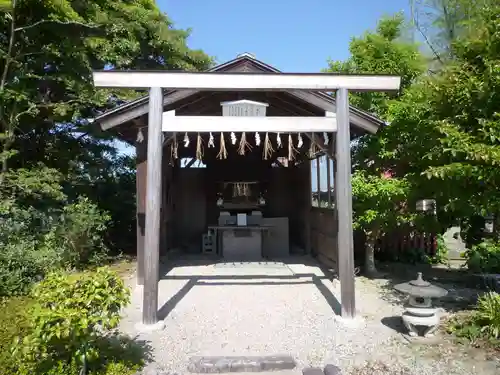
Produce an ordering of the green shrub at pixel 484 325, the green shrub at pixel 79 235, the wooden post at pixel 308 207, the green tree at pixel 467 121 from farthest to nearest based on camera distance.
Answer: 1. the wooden post at pixel 308 207
2. the green shrub at pixel 79 235
3. the green tree at pixel 467 121
4. the green shrub at pixel 484 325

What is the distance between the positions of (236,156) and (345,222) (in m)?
7.18

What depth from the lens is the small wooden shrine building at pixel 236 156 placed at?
17.6 ft

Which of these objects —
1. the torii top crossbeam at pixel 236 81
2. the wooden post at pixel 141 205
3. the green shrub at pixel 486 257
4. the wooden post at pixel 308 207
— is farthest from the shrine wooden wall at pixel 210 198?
the torii top crossbeam at pixel 236 81

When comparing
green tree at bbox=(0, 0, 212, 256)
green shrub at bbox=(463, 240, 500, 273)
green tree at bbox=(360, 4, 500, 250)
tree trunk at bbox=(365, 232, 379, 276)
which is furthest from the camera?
green tree at bbox=(0, 0, 212, 256)

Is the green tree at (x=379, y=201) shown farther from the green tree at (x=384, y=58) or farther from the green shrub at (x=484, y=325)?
the green shrub at (x=484, y=325)

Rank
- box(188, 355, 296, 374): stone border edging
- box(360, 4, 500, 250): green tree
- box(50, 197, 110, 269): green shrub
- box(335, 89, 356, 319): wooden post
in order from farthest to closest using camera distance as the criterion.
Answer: box(50, 197, 110, 269): green shrub
box(335, 89, 356, 319): wooden post
box(360, 4, 500, 250): green tree
box(188, 355, 296, 374): stone border edging

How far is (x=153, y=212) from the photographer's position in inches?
206

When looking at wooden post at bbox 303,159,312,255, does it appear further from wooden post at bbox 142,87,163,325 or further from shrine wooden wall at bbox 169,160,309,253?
wooden post at bbox 142,87,163,325

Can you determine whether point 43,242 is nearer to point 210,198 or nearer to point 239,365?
point 210,198

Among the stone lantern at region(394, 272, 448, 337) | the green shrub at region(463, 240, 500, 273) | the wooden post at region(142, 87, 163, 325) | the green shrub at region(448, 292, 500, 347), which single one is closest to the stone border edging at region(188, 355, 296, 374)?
the wooden post at region(142, 87, 163, 325)

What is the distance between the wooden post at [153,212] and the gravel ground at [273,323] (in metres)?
0.46

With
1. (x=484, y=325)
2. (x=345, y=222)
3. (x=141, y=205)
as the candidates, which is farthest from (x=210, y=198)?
(x=484, y=325)

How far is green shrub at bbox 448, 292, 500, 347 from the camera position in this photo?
4469mm

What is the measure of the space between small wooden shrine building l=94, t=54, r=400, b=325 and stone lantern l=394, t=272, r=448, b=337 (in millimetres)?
849
